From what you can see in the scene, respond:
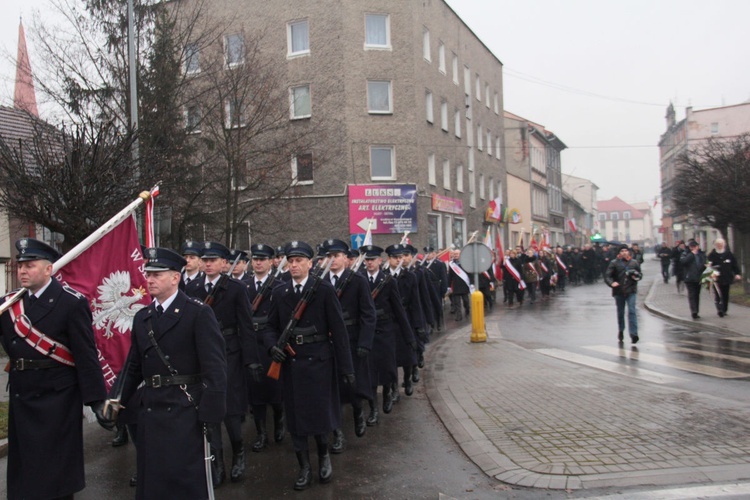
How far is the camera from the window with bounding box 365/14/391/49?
97.5 ft

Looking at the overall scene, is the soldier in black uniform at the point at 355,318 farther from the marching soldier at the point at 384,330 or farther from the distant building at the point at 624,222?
the distant building at the point at 624,222

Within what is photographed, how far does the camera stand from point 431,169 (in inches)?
1296

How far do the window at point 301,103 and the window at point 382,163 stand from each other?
3236 mm

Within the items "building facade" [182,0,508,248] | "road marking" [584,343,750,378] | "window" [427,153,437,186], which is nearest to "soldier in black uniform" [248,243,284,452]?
"road marking" [584,343,750,378]

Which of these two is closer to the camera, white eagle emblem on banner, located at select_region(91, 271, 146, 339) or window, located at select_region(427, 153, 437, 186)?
white eagle emblem on banner, located at select_region(91, 271, 146, 339)

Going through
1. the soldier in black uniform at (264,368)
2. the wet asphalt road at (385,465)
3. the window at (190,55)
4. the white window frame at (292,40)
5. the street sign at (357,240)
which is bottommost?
the wet asphalt road at (385,465)

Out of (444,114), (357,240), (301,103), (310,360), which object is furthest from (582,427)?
(444,114)

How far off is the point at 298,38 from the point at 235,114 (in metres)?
10.7

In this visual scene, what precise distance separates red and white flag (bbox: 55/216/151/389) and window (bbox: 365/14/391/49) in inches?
964

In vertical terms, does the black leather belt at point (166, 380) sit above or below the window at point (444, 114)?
below

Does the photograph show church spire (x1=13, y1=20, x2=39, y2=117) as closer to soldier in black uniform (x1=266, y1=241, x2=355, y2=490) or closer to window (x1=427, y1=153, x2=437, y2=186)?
soldier in black uniform (x1=266, y1=241, x2=355, y2=490)

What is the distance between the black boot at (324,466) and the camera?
579 centimetres

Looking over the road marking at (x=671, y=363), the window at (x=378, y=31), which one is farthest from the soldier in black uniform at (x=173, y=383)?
the window at (x=378, y=31)

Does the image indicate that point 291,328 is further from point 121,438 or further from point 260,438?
point 121,438
